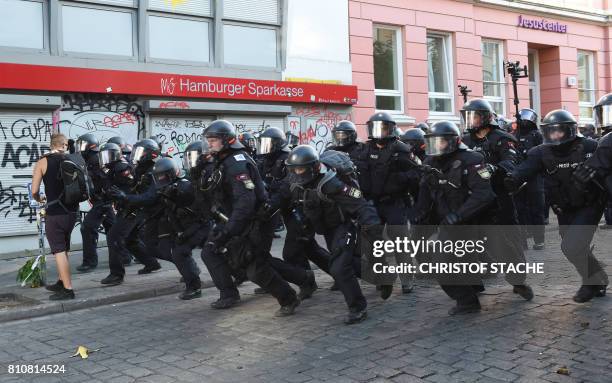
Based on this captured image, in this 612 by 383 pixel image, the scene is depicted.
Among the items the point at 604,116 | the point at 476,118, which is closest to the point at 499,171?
the point at 476,118

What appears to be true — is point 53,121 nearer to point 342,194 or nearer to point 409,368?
point 342,194

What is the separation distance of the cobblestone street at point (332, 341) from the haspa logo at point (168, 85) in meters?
6.56

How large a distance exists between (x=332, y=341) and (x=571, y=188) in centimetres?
260

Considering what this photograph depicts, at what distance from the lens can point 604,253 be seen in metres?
9.39

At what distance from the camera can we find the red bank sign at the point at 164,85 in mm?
11664

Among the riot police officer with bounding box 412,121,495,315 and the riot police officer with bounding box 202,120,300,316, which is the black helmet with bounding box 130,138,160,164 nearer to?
the riot police officer with bounding box 202,120,300,316

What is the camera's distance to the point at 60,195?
770 cm

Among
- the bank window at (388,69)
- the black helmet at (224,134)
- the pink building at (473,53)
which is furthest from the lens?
the bank window at (388,69)

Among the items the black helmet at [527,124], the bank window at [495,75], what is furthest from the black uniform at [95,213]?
the bank window at [495,75]

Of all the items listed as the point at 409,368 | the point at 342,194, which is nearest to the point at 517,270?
the point at 342,194

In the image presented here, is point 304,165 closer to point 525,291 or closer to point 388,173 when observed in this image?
point 388,173

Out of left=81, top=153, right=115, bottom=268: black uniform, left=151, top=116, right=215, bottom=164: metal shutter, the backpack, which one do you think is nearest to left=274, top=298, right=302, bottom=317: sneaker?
the backpack

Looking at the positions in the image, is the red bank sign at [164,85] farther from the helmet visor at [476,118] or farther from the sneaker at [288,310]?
the helmet visor at [476,118]

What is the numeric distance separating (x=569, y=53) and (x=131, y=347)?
19823 mm
